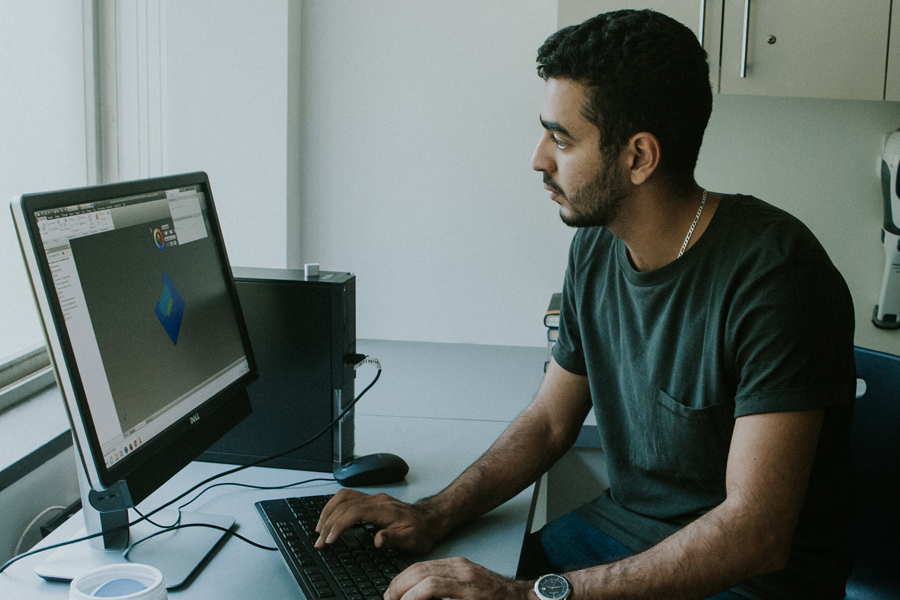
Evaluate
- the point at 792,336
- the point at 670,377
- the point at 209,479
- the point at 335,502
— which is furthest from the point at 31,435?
the point at 792,336

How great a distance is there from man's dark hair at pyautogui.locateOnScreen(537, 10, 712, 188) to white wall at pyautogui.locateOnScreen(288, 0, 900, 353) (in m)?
1.14

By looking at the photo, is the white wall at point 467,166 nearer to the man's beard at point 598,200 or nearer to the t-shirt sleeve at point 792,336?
the man's beard at point 598,200

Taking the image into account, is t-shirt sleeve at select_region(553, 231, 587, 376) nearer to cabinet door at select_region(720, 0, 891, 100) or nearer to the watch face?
the watch face

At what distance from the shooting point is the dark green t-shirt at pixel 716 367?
1.04 m

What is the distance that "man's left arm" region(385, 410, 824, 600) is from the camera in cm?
100

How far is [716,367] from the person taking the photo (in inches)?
44.3

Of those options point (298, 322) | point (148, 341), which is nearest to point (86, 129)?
point (298, 322)

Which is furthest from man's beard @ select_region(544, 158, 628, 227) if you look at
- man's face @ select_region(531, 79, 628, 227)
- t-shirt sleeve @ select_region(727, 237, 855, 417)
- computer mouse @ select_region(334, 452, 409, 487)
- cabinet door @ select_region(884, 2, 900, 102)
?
cabinet door @ select_region(884, 2, 900, 102)

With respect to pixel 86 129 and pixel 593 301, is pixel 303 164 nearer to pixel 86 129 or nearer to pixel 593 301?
pixel 86 129

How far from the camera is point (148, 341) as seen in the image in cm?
103

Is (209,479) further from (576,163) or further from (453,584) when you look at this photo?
(576,163)

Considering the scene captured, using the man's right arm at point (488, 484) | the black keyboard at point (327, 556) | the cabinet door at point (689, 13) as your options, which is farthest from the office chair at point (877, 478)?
the cabinet door at point (689, 13)

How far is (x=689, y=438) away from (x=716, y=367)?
0.13 meters

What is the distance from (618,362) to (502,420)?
1.45ft
